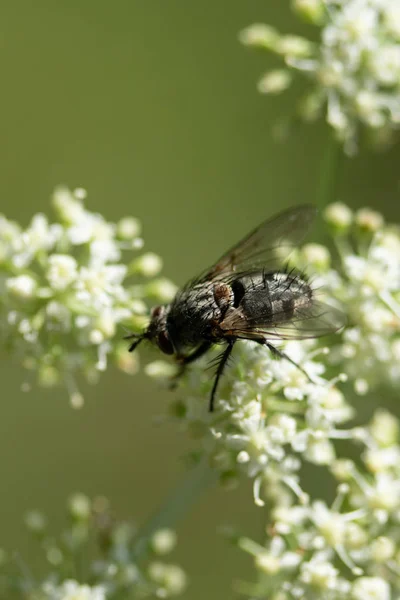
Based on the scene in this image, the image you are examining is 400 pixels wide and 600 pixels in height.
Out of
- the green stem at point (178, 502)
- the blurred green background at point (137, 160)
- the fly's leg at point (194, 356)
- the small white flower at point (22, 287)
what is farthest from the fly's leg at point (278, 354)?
the blurred green background at point (137, 160)

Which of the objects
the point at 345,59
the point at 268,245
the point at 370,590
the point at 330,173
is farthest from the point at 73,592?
the point at 345,59

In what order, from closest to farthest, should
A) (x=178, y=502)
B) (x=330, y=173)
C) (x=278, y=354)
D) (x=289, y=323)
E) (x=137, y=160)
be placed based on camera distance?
(x=289, y=323) < (x=278, y=354) < (x=178, y=502) < (x=330, y=173) < (x=137, y=160)

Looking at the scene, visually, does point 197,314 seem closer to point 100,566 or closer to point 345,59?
point 100,566

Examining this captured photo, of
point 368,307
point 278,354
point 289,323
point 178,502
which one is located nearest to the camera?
point 289,323

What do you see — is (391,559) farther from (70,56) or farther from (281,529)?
(70,56)

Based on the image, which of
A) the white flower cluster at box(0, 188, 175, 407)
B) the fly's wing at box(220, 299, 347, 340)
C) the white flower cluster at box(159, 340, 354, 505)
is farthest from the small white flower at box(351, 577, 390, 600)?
the white flower cluster at box(0, 188, 175, 407)

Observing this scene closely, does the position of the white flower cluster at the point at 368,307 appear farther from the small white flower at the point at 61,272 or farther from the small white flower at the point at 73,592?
the small white flower at the point at 73,592

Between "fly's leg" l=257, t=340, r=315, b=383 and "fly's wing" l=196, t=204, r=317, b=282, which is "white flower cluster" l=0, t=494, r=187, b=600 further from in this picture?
"fly's wing" l=196, t=204, r=317, b=282
